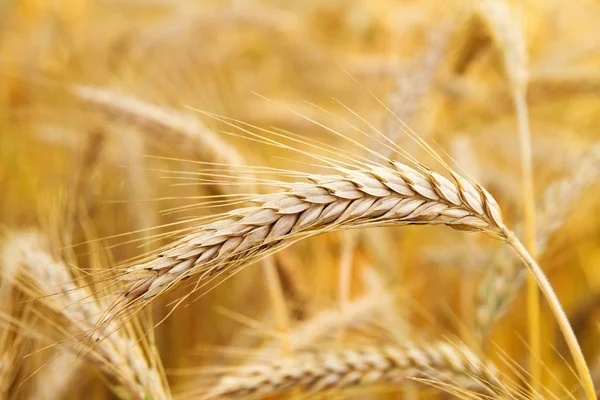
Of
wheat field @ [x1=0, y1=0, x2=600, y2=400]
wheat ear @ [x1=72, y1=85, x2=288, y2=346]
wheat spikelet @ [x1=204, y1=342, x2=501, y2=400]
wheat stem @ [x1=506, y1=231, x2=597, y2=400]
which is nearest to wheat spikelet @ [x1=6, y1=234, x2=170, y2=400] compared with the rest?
wheat field @ [x1=0, y1=0, x2=600, y2=400]

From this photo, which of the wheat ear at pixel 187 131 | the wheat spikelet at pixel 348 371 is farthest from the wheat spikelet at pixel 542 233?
the wheat ear at pixel 187 131

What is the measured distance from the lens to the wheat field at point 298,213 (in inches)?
22.4

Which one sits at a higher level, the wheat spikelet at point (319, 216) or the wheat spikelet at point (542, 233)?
the wheat spikelet at point (319, 216)

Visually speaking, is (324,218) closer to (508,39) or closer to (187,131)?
(187,131)

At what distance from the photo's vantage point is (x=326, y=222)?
0.56 metres

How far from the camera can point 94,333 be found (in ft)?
2.22

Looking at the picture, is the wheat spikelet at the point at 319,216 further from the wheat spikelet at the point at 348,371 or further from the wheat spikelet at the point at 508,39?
the wheat spikelet at the point at 508,39

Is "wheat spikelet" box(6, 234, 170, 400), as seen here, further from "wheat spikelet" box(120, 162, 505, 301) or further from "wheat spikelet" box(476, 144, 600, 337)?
"wheat spikelet" box(476, 144, 600, 337)

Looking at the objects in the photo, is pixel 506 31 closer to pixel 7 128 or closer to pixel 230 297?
pixel 230 297

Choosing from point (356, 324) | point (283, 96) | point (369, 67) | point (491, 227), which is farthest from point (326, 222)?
point (283, 96)

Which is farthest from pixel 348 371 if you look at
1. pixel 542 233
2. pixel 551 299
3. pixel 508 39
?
pixel 508 39

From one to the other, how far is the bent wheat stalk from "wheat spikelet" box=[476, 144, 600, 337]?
0.78 ft

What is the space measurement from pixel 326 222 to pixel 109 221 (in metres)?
1.11

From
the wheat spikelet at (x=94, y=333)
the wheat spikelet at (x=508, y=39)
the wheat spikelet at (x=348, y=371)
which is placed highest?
the wheat spikelet at (x=508, y=39)
